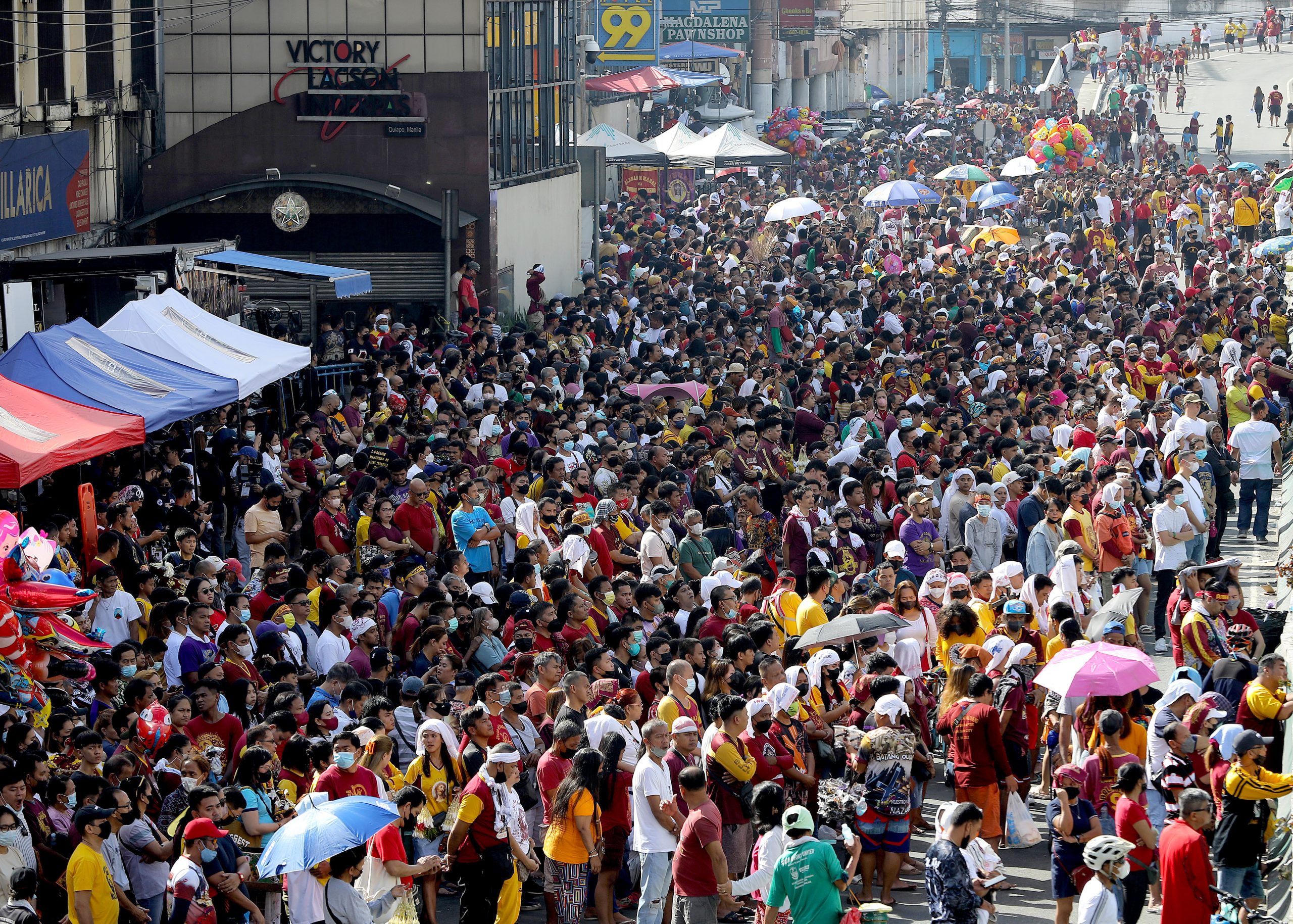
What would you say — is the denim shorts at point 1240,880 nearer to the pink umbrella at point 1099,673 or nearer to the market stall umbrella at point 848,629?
the pink umbrella at point 1099,673

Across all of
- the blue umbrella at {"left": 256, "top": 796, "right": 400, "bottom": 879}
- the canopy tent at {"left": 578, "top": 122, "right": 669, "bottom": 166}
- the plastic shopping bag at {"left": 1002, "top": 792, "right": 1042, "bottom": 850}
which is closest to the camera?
the blue umbrella at {"left": 256, "top": 796, "right": 400, "bottom": 879}

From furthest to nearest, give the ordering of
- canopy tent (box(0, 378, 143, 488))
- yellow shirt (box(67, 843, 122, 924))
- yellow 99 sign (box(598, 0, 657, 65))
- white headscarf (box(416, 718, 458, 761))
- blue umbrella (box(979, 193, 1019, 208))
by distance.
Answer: yellow 99 sign (box(598, 0, 657, 65))
blue umbrella (box(979, 193, 1019, 208))
canopy tent (box(0, 378, 143, 488))
white headscarf (box(416, 718, 458, 761))
yellow shirt (box(67, 843, 122, 924))

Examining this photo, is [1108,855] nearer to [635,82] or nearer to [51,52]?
[51,52]

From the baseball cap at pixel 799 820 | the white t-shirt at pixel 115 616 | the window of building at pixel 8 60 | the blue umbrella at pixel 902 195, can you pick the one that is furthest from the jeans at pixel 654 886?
the blue umbrella at pixel 902 195

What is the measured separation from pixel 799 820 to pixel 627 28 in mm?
31000

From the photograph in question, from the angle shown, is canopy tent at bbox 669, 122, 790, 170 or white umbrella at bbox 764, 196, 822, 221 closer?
white umbrella at bbox 764, 196, 822, 221

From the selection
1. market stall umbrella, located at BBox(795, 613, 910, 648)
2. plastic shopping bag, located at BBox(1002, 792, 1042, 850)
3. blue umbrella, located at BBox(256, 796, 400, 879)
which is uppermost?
market stall umbrella, located at BBox(795, 613, 910, 648)

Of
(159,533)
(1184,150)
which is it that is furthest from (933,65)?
(159,533)

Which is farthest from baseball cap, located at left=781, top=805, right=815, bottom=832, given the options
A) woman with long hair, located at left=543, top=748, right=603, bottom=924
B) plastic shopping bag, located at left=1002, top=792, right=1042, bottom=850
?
plastic shopping bag, located at left=1002, top=792, right=1042, bottom=850

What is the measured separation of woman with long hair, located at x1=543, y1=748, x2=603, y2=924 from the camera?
823 cm

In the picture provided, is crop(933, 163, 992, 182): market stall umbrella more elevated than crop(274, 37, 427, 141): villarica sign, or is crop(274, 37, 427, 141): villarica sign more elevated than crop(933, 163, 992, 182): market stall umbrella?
crop(274, 37, 427, 141): villarica sign

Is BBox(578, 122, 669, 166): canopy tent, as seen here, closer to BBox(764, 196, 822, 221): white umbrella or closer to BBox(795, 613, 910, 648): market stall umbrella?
BBox(764, 196, 822, 221): white umbrella

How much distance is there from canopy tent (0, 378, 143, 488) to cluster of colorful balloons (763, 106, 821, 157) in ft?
111

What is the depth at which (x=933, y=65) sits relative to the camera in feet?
297
